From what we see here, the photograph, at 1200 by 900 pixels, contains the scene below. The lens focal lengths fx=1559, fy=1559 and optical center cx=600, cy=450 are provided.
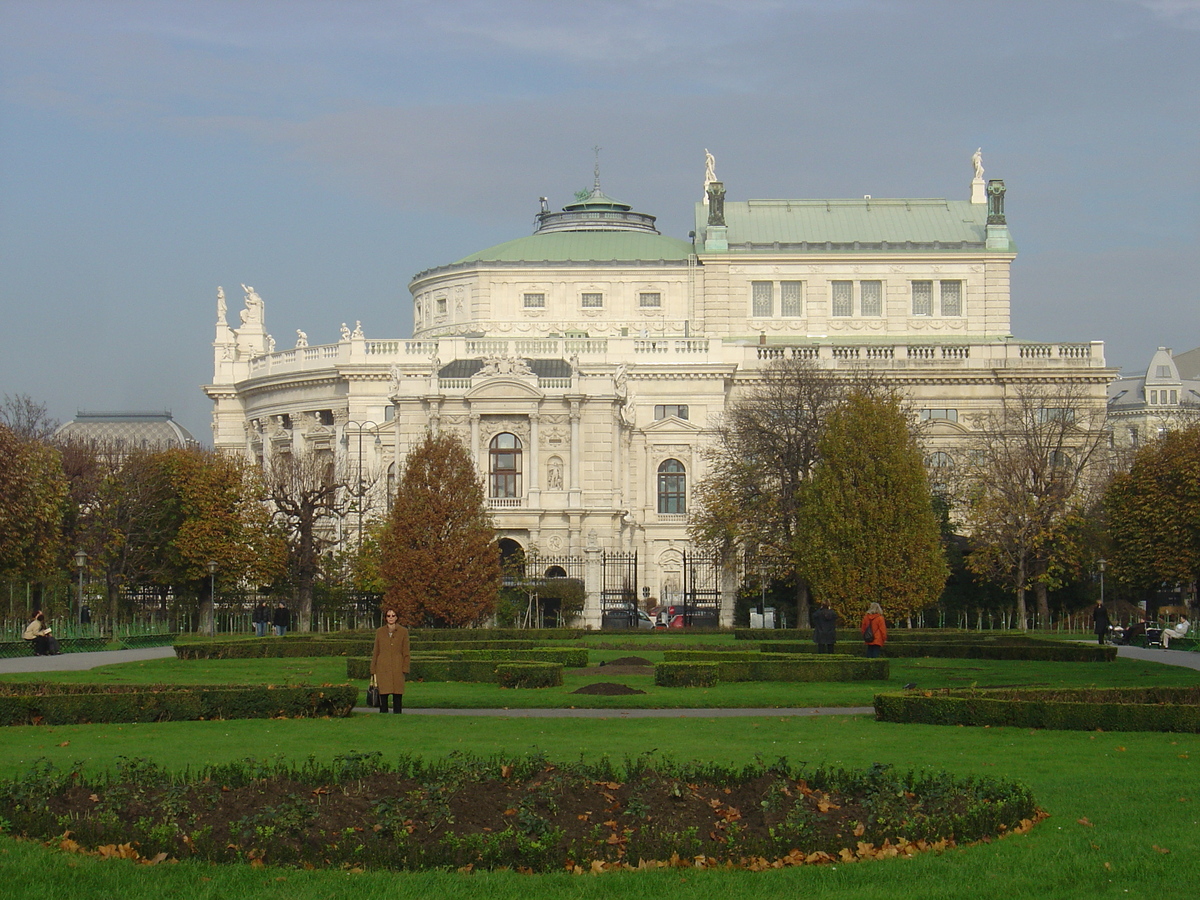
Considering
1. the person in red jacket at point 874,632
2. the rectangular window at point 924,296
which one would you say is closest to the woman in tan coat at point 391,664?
the person in red jacket at point 874,632

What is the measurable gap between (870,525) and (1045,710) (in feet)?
88.3

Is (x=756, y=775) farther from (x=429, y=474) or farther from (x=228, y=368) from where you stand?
(x=228, y=368)

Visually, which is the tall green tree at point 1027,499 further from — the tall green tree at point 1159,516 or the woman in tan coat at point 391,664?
the woman in tan coat at point 391,664

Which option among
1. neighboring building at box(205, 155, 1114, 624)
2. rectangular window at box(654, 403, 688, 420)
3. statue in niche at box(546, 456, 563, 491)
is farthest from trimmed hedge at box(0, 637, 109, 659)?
rectangular window at box(654, 403, 688, 420)

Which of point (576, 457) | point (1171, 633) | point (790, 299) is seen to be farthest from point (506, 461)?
point (1171, 633)

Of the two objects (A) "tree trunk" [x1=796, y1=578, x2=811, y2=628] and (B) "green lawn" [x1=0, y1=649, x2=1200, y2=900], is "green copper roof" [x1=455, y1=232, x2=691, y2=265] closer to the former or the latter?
(A) "tree trunk" [x1=796, y1=578, x2=811, y2=628]

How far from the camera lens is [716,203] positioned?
99.7 m

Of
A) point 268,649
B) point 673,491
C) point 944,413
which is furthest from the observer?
point 944,413

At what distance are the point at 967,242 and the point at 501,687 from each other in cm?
7361

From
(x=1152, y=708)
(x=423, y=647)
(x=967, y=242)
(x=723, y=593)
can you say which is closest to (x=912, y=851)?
(x=1152, y=708)

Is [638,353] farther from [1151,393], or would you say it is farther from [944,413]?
[1151,393]

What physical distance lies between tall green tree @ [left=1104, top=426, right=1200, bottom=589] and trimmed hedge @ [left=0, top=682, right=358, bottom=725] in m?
41.2

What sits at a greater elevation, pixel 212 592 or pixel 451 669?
pixel 212 592

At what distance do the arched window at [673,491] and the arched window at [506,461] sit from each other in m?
11.3
